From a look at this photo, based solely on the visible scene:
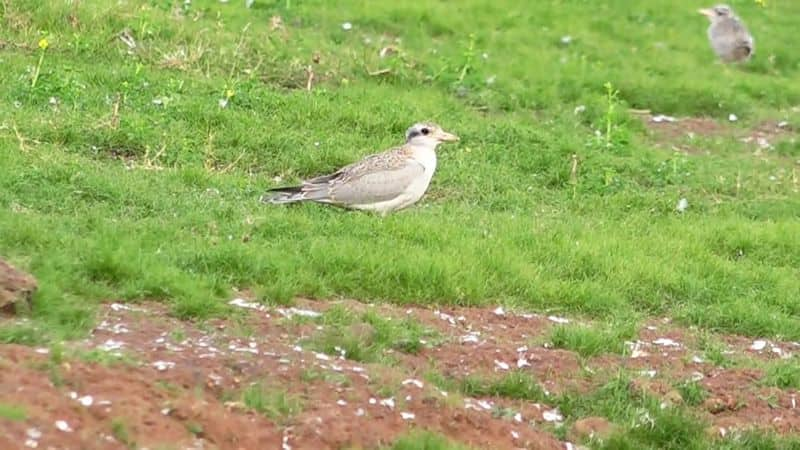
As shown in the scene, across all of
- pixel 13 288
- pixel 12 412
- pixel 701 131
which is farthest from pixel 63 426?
pixel 701 131

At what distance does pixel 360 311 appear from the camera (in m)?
9.73

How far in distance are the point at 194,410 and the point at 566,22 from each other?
50.6 feet

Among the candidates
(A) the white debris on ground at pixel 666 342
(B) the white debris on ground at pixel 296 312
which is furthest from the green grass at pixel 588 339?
(B) the white debris on ground at pixel 296 312

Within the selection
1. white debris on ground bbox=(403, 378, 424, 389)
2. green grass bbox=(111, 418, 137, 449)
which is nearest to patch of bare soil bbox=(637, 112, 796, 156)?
white debris on ground bbox=(403, 378, 424, 389)

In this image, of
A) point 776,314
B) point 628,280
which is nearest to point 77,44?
point 628,280

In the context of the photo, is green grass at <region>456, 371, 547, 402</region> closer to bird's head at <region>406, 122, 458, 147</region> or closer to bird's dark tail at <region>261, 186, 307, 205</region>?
bird's dark tail at <region>261, 186, 307, 205</region>

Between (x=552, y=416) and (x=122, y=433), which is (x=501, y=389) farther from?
(x=122, y=433)

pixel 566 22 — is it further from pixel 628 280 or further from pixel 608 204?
pixel 628 280

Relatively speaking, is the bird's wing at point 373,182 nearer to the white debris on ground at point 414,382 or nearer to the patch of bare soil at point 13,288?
the white debris on ground at point 414,382

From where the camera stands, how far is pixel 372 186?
38.7ft

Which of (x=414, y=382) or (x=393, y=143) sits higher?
(x=414, y=382)

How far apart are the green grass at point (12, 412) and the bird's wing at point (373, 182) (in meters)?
5.30

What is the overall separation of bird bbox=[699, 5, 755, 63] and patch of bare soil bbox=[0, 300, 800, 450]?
11099 mm

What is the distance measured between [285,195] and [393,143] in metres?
3.37
